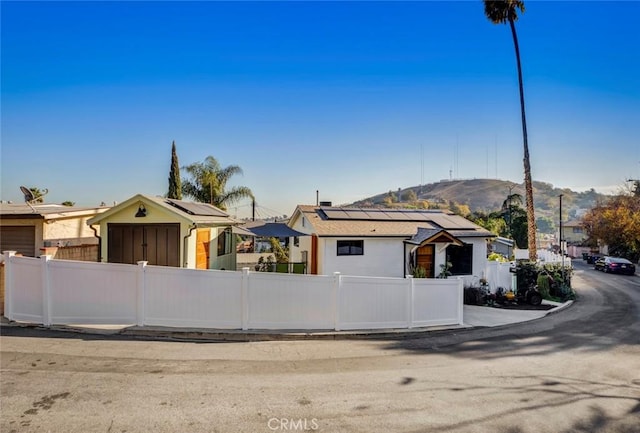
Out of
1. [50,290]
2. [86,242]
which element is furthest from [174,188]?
[50,290]

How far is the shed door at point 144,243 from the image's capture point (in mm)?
13336

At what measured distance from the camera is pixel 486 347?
8.83 metres

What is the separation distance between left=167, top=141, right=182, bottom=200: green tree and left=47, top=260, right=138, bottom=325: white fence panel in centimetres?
2138

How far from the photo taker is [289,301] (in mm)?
9047

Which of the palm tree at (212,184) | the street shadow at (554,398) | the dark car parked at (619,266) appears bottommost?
the dark car parked at (619,266)

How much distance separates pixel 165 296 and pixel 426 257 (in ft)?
37.0

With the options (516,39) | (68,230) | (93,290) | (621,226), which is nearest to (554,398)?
(93,290)

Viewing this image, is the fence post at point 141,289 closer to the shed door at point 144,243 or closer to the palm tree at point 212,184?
the shed door at point 144,243

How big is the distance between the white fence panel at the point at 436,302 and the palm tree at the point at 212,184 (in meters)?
22.3

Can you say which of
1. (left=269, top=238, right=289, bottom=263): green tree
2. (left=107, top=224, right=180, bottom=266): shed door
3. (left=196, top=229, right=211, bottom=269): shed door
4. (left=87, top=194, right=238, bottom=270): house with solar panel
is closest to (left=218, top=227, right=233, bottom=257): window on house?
(left=196, top=229, right=211, bottom=269): shed door

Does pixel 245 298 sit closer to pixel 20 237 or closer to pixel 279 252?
pixel 20 237

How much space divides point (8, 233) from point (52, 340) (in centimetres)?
820

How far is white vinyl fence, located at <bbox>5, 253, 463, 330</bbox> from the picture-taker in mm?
8703

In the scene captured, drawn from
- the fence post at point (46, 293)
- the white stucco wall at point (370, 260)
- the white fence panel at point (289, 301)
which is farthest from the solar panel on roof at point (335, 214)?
the fence post at point (46, 293)
